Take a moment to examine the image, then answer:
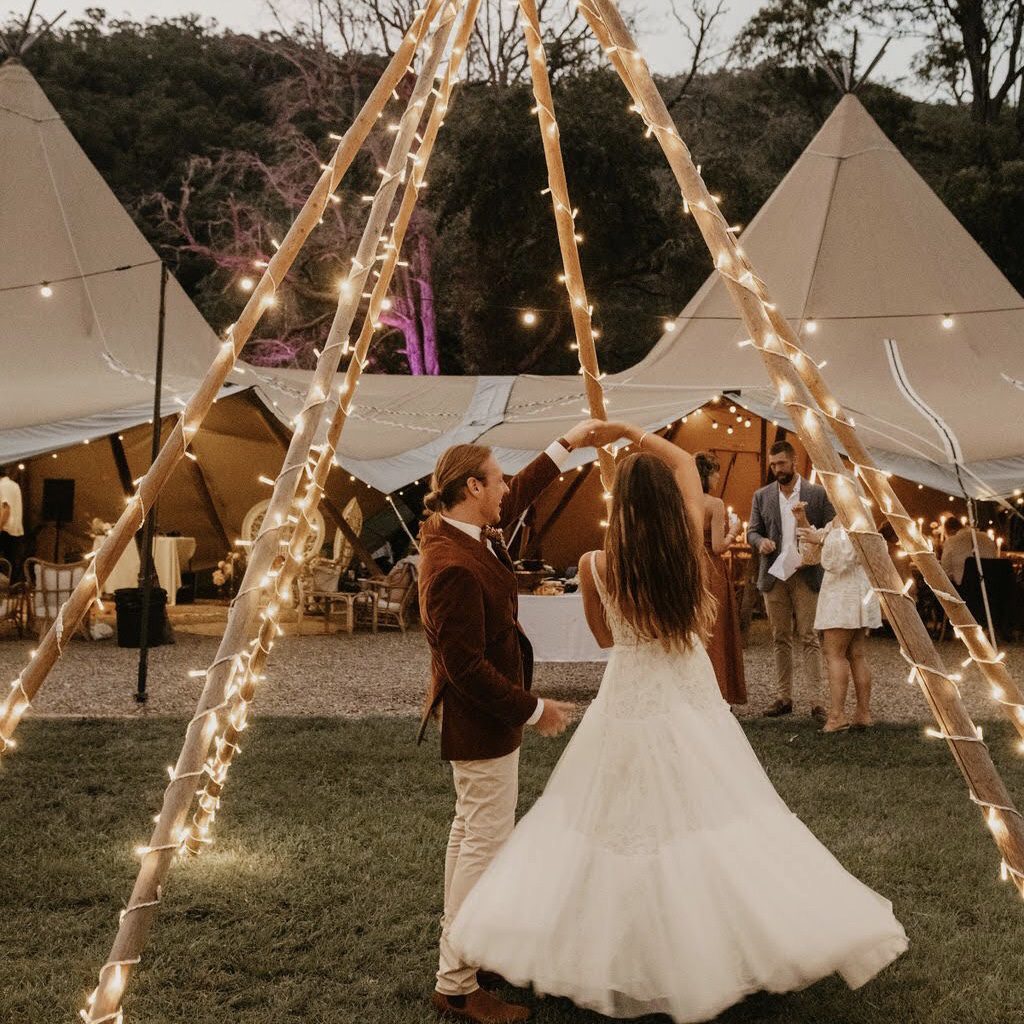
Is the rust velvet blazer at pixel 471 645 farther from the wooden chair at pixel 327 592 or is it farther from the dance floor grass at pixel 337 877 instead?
the wooden chair at pixel 327 592

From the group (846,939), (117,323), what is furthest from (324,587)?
(846,939)

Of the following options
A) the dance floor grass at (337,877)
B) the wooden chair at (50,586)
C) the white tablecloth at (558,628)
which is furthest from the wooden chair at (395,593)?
the dance floor grass at (337,877)

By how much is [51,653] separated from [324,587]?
27.6 ft

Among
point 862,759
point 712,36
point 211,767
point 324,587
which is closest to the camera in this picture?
point 211,767

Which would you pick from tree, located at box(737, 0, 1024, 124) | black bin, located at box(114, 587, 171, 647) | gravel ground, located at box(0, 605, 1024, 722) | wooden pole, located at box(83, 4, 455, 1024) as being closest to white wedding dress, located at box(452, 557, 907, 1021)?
wooden pole, located at box(83, 4, 455, 1024)

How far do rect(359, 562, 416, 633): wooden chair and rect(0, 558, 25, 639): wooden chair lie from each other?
2995 mm

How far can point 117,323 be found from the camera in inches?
466

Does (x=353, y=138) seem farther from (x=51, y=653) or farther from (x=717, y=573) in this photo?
(x=717, y=573)

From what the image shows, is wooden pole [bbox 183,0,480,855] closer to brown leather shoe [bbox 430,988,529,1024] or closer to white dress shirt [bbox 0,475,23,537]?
brown leather shoe [bbox 430,988,529,1024]

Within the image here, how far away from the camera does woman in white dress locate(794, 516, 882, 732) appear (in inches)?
228

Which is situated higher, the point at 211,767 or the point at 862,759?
the point at 211,767

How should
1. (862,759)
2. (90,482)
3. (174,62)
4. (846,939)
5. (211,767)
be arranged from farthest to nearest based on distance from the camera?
(174,62) → (90,482) → (862,759) → (211,767) → (846,939)

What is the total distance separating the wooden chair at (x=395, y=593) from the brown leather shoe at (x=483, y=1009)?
770 cm

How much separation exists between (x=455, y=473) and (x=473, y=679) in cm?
50
